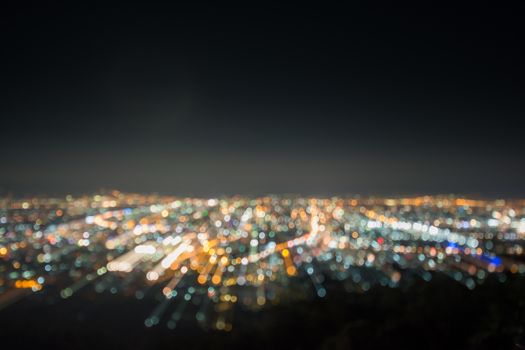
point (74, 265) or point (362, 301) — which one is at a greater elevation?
point (74, 265)

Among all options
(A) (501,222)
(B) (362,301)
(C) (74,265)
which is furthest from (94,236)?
(A) (501,222)

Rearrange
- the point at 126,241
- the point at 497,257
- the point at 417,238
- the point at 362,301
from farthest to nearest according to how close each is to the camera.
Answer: the point at 417,238, the point at 126,241, the point at 497,257, the point at 362,301

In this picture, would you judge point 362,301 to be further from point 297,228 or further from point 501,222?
point 501,222

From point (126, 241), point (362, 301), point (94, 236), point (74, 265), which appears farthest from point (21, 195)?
point (362, 301)

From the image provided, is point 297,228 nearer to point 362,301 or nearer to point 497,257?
point 497,257

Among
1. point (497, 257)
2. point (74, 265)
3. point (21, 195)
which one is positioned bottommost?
point (497, 257)

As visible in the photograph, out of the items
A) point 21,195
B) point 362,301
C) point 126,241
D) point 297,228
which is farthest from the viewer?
point 297,228

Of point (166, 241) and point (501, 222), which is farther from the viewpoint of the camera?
point (501, 222)
